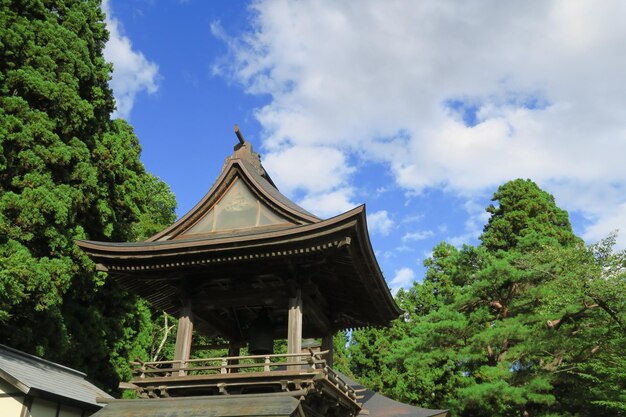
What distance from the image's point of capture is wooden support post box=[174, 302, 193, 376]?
36.1ft

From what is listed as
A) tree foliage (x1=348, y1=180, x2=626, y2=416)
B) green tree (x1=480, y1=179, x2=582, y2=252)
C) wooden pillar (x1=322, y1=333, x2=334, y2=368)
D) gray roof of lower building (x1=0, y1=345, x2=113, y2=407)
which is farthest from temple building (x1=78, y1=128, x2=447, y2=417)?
green tree (x1=480, y1=179, x2=582, y2=252)

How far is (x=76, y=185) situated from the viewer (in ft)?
61.7

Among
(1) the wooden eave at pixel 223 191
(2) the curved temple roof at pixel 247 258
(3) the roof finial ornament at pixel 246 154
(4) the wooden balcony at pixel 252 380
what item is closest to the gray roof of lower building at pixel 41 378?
(2) the curved temple roof at pixel 247 258

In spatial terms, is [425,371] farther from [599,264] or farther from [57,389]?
[57,389]

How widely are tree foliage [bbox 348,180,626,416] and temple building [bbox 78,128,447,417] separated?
7960 mm

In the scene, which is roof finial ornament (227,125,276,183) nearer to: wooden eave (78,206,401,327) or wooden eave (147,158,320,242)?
wooden eave (147,158,320,242)

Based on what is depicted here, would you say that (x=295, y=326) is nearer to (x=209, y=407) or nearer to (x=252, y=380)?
(x=252, y=380)

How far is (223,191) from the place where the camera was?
507 inches

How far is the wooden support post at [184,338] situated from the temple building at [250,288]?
0.02 m

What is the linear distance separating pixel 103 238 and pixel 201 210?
9.85m

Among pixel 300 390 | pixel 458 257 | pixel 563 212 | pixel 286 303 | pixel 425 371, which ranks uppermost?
pixel 563 212

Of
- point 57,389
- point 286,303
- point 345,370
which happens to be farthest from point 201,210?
point 345,370

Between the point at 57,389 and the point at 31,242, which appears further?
the point at 31,242

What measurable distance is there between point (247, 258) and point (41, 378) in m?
8.09
